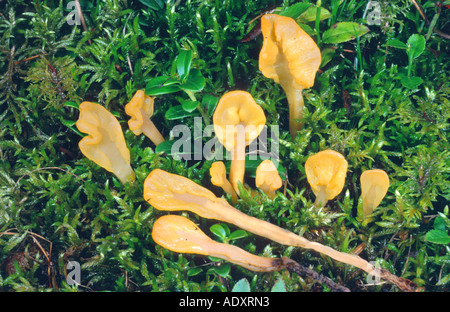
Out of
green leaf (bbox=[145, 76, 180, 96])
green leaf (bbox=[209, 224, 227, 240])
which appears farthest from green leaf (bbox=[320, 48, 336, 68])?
green leaf (bbox=[209, 224, 227, 240])

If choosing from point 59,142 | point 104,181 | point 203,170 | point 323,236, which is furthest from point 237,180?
point 59,142

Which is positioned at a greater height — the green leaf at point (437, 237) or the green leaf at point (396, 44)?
the green leaf at point (396, 44)

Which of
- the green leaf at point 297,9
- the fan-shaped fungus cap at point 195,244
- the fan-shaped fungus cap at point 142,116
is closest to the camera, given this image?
the fan-shaped fungus cap at point 195,244

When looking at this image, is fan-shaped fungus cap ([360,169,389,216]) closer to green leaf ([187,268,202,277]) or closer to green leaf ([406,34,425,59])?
green leaf ([406,34,425,59])

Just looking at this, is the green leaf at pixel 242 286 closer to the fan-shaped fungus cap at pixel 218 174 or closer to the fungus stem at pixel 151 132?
the fan-shaped fungus cap at pixel 218 174

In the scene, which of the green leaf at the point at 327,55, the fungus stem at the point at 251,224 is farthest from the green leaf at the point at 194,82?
the green leaf at the point at 327,55

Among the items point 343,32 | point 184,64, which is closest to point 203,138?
point 184,64
